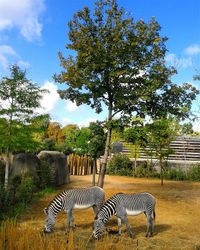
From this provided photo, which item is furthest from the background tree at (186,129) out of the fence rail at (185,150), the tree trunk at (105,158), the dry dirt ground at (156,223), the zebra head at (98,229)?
the zebra head at (98,229)

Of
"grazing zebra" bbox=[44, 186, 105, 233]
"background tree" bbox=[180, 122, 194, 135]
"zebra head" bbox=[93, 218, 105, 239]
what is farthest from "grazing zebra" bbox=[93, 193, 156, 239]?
"background tree" bbox=[180, 122, 194, 135]

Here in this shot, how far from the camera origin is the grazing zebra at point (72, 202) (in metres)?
11.8

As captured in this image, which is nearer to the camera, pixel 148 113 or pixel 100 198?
pixel 100 198

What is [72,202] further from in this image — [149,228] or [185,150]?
[185,150]

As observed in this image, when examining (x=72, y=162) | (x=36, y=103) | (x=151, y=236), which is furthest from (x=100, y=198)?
(x=72, y=162)

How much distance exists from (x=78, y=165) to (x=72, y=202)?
56.3 ft

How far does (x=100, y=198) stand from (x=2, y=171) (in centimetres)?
905

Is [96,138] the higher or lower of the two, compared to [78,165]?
higher

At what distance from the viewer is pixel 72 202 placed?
1215cm

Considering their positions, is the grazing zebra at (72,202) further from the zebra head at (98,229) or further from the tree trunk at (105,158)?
the tree trunk at (105,158)

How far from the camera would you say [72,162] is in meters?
29.0

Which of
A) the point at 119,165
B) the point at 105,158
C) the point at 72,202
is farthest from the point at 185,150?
the point at 72,202

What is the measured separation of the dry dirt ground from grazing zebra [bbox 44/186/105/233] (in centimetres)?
56

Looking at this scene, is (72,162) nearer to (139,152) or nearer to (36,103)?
(139,152)
